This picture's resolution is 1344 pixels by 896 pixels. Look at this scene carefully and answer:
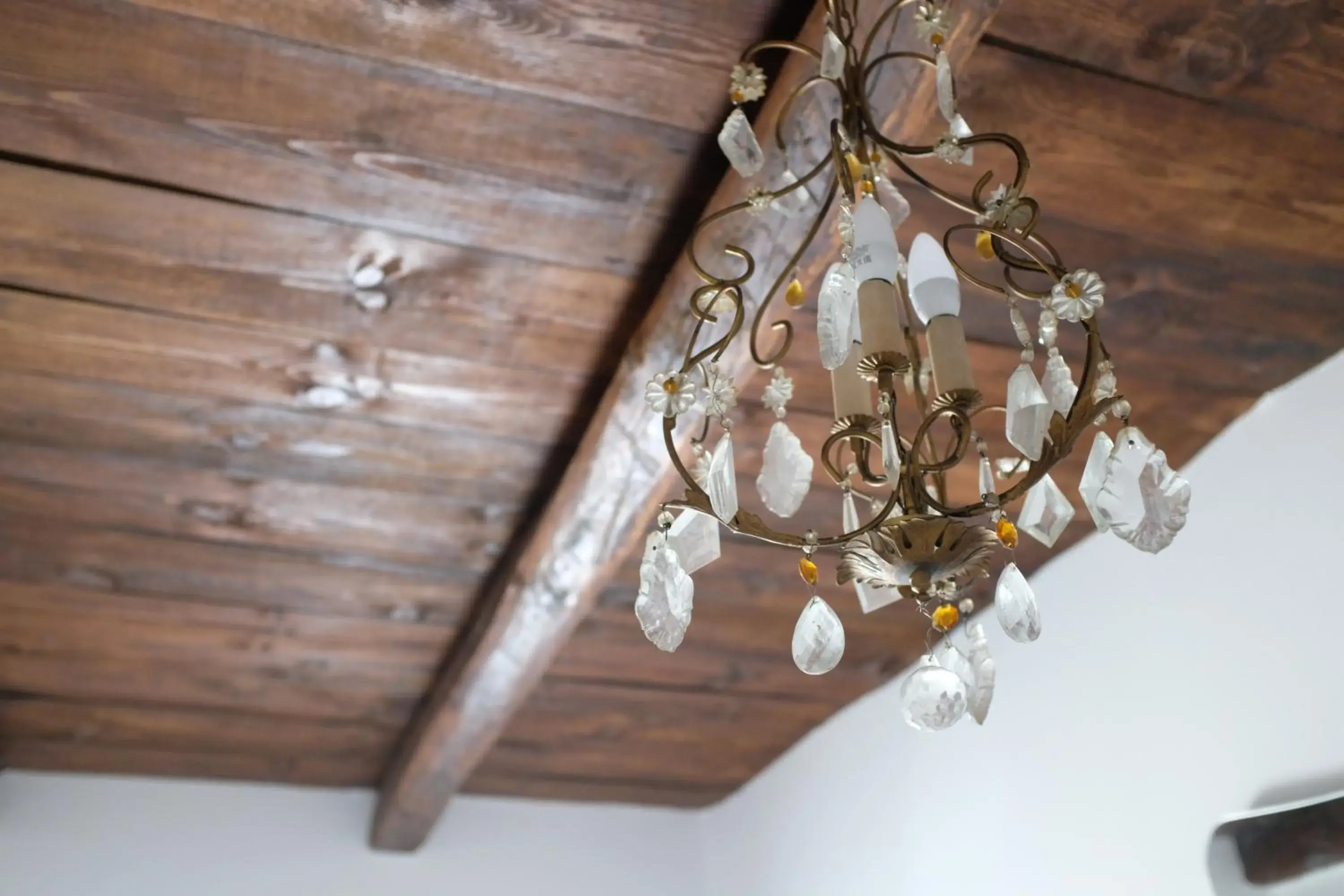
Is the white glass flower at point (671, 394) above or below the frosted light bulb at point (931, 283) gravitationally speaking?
below

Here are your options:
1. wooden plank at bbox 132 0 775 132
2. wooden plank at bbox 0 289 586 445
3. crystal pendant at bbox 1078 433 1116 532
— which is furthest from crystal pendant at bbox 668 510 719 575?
wooden plank at bbox 0 289 586 445

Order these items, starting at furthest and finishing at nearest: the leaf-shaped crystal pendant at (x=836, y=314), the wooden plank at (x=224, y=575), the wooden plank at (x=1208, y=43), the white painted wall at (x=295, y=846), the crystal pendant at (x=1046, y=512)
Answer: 1. the white painted wall at (x=295, y=846)
2. the wooden plank at (x=224, y=575)
3. the wooden plank at (x=1208, y=43)
4. the crystal pendant at (x=1046, y=512)
5. the leaf-shaped crystal pendant at (x=836, y=314)

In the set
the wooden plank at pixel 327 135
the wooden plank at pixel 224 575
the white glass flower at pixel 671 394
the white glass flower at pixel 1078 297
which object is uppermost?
the white glass flower at pixel 1078 297

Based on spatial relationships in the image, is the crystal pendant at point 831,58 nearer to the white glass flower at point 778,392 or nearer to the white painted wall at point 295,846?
the white glass flower at point 778,392

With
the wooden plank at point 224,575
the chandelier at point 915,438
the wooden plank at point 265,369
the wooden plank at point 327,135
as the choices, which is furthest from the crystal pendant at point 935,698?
the wooden plank at point 224,575

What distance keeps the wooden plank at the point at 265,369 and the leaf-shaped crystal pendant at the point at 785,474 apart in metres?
0.62

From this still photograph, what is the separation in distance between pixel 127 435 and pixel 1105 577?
126 centimetres

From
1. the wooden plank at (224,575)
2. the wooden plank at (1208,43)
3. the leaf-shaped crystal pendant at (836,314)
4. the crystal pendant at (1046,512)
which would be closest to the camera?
the leaf-shaped crystal pendant at (836,314)

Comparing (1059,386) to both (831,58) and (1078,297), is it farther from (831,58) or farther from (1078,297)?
(831,58)

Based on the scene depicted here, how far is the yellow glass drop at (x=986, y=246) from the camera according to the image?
26.9 inches

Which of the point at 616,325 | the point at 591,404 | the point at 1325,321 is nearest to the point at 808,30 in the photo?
the point at 616,325

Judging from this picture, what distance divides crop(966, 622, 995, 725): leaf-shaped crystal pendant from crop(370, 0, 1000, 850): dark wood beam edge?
39cm

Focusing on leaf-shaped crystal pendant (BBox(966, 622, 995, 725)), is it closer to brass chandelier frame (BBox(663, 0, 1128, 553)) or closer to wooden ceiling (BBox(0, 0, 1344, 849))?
brass chandelier frame (BBox(663, 0, 1128, 553))

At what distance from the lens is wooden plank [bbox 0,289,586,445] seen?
3.76ft
